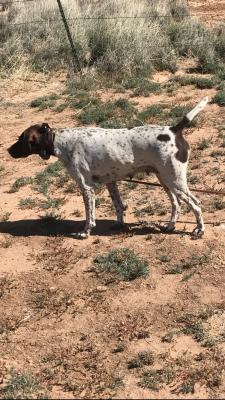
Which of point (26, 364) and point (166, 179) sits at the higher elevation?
point (166, 179)

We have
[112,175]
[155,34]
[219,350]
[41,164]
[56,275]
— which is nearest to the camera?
[219,350]

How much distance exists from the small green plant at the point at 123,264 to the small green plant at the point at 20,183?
2.59 meters

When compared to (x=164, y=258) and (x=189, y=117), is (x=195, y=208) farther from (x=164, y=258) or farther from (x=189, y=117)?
(x=189, y=117)

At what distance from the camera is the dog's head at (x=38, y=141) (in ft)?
23.3

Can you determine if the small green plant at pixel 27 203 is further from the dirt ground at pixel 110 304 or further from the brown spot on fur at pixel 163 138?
the brown spot on fur at pixel 163 138

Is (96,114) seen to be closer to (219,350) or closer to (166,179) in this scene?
(166,179)

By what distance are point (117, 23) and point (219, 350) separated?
10.8 meters

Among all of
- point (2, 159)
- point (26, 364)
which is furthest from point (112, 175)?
point (2, 159)

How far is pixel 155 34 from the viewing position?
1445 cm

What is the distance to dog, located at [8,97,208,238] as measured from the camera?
22.2ft

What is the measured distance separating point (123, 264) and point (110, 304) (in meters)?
0.68

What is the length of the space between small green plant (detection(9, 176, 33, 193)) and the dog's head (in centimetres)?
173

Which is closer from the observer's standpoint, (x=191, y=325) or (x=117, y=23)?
(x=191, y=325)

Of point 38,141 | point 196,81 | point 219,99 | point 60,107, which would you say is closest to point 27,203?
point 38,141
